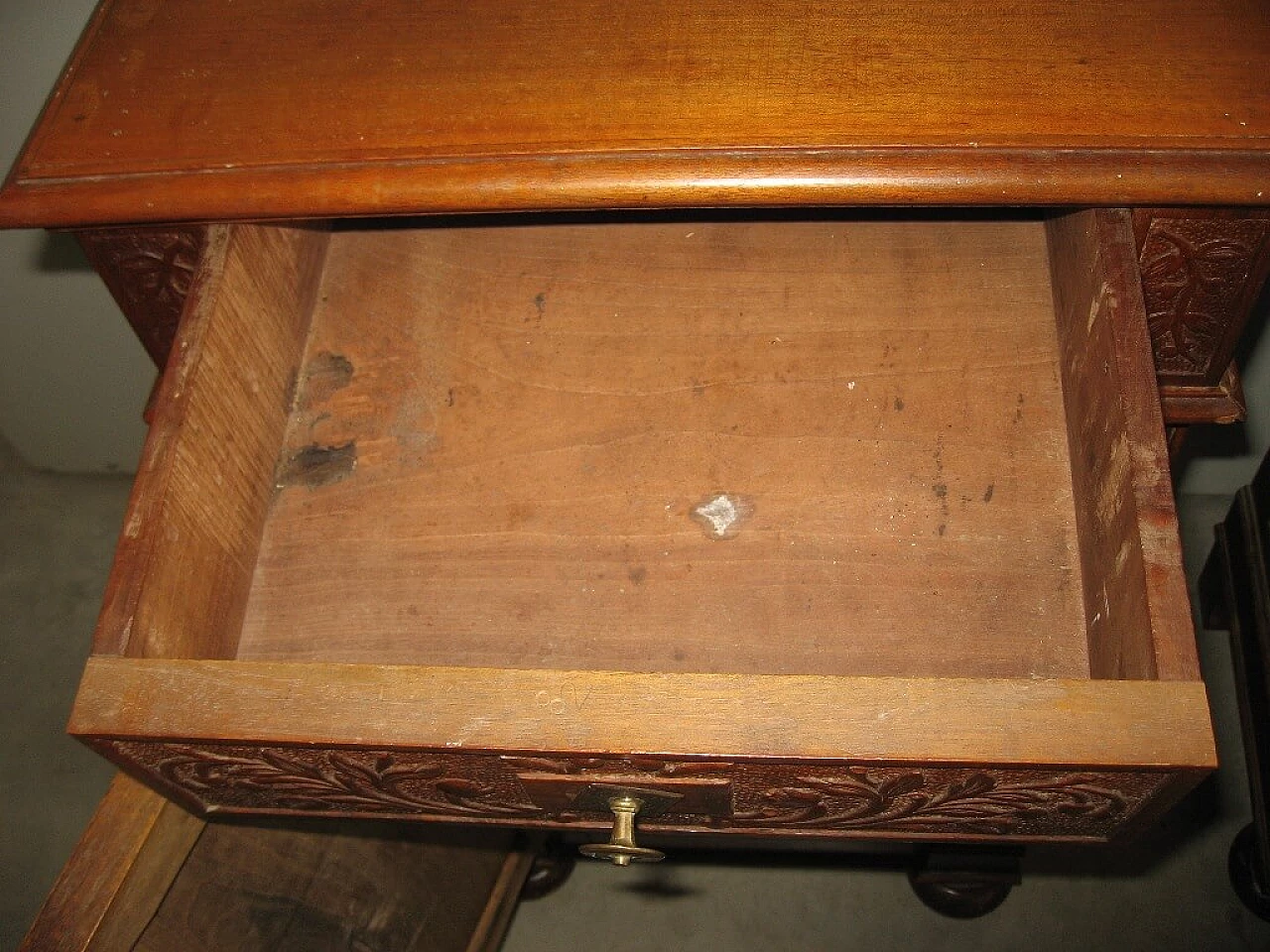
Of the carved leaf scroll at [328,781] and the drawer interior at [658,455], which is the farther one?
the drawer interior at [658,455]

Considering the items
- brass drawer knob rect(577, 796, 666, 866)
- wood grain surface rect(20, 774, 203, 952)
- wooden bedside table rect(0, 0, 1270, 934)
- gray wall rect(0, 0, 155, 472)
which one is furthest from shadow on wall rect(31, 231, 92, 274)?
brass drawer knob rect(577, 796, 666, 866)

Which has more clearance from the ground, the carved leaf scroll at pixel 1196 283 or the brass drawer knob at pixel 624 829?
the carved leaf scroll at pixel 1196 283

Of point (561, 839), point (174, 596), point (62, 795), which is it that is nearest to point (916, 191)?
point (174, 596)

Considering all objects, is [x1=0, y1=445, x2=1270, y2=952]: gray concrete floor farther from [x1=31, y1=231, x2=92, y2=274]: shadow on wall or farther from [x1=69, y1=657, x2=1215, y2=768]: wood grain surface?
[x1=69, y1=657, x2=1215, y2=768]: wood grain surface

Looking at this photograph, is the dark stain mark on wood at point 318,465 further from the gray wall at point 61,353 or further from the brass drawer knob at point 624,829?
Answer: the gray wall at point 61,353

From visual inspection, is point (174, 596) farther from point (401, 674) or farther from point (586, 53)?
point (586, 53)

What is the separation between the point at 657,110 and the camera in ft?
2.55

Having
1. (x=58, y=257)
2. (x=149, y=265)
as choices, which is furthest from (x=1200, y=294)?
(x=58, y=257)

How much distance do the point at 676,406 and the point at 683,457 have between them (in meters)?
0.05

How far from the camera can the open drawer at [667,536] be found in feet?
2.11

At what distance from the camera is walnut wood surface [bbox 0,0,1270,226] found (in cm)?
74

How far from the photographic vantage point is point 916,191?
0.74 m

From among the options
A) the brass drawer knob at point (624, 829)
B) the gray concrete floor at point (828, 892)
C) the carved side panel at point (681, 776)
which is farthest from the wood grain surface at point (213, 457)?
the gray concrete floor at point (828, 892)

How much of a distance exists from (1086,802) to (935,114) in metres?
0.46
